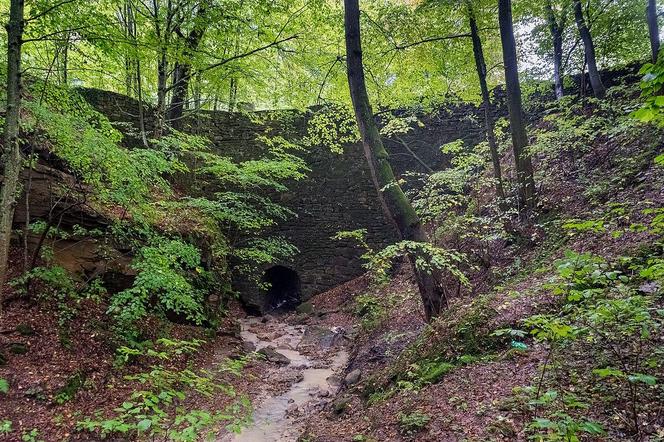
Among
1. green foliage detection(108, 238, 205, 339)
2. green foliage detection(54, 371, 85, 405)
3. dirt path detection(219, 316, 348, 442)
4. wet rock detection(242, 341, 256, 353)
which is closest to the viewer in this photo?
green foliage detection(54, 371, 85, 405)

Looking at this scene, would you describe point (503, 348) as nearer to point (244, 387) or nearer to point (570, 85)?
point (244, 387)

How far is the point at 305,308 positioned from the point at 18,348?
23.5 feet

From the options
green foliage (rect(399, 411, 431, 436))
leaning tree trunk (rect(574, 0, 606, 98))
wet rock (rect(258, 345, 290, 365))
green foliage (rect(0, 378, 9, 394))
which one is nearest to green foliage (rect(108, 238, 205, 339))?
green foliage (rect(0, 378, 9, 394))

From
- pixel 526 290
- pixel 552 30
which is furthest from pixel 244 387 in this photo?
pixel 552 30

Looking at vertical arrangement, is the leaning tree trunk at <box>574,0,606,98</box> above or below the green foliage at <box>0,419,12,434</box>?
above

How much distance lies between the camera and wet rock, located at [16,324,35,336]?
406 centimetres

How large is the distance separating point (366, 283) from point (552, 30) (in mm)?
8064

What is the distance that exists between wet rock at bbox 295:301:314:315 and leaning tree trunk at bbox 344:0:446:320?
5.86 meters

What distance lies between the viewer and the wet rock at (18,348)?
3.86 m

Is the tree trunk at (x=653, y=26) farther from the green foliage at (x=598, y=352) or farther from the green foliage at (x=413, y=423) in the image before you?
the green foliage at (x=413, y=423)

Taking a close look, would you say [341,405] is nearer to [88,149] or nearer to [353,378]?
[353,378]

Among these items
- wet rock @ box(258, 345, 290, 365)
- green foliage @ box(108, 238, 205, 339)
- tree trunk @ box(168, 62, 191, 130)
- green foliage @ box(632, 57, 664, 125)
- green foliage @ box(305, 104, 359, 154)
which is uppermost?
tree trunk @ box(168, 62, 191, 130)

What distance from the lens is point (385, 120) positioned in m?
11.0

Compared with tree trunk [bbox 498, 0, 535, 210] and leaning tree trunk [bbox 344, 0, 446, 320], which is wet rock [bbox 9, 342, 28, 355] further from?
tree trunk [bbox 498, 0, 535, 210]
